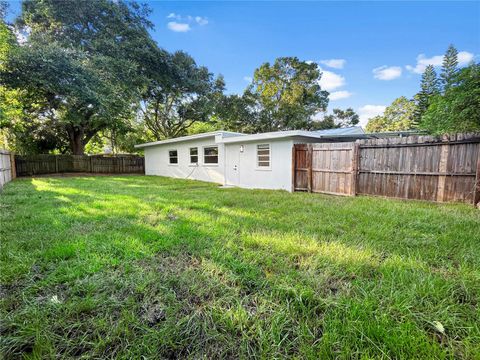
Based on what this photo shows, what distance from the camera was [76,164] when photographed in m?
15.8

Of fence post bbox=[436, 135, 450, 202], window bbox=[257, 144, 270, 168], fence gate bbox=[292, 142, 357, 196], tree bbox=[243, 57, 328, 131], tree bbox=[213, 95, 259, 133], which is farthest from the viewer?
tree bbox=[213, 95, 259, 133]

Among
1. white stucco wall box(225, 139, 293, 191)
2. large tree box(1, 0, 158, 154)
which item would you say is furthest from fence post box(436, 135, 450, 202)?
large tree box(1, 0, 158, 154)

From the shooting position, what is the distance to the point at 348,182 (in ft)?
21.5

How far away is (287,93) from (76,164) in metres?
17.8

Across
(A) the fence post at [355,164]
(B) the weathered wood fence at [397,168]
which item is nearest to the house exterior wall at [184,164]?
(B) the weathered wood fence at [397,168]

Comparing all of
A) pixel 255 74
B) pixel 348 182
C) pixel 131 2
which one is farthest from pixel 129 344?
pixel 255 74

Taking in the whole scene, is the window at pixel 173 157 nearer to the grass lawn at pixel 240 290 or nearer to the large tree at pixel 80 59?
the large tree at pixel 80 59

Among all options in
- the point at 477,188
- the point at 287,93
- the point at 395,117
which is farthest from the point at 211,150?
the point at 395,117

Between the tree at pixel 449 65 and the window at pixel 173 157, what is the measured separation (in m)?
12.2

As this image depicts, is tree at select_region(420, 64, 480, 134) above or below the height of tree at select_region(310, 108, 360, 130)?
below

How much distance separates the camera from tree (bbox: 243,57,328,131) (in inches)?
782

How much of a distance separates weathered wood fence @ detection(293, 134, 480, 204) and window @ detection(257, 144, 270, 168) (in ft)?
4.01

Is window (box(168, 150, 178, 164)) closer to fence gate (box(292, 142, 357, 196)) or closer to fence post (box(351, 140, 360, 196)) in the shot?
fence gate (box(292, 142, 357, 196))

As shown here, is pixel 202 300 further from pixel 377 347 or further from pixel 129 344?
pixel 377 347
